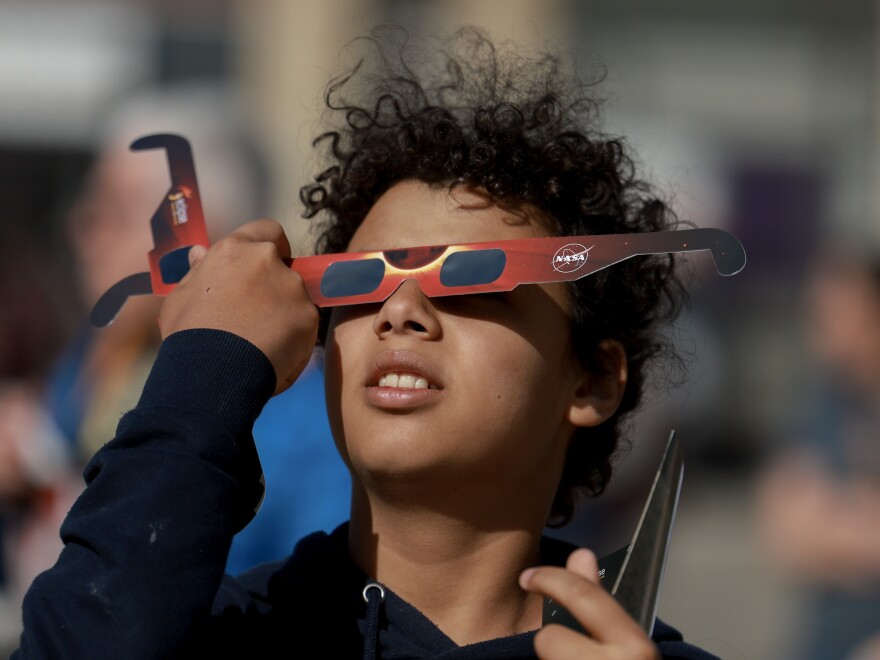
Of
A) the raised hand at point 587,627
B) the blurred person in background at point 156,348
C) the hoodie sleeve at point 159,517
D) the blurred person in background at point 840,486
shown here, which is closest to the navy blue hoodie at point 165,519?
the hoodie sleeve at point 159,517

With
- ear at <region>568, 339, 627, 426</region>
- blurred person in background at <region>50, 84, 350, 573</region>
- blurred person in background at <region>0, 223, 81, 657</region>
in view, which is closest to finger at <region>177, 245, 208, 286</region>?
ear at <region>568, 339, 627, 426</region>

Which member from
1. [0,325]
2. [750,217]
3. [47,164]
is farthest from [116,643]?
[750,217]

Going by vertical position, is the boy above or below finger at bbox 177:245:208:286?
below

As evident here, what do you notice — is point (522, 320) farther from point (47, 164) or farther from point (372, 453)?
point (47, 164)

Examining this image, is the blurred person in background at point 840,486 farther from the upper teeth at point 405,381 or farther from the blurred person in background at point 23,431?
the upper teeth at point 405,381

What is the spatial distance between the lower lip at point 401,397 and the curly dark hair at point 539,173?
0.36 metres

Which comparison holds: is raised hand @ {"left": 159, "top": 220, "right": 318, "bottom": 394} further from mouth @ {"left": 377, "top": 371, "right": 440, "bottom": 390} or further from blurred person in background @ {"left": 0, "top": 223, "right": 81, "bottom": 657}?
blurred person in background @ {"left": 0, "top": 223, "right": 81, "bottom": 657}

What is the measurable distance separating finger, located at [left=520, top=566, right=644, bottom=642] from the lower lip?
409 millimetres

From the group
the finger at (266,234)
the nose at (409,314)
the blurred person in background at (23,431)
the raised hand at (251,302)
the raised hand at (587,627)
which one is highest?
the finger at (266,234)

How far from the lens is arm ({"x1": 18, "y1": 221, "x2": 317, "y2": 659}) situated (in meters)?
1.57

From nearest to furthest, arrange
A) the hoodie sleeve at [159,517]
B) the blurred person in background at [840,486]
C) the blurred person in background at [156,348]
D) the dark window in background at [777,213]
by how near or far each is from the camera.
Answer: the hoodie sleeve at [159,517] < the blurred person in background at [156,348] < the blurred person in background at [840,486] < the dark window in background at [777,213]

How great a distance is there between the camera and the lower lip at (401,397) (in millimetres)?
1839

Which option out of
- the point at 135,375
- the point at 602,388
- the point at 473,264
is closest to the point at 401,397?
the point at 473,264

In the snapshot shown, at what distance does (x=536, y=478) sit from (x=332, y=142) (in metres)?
0.84
